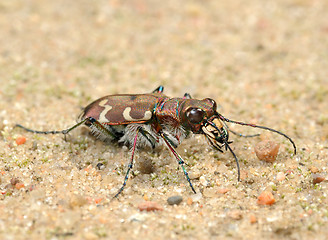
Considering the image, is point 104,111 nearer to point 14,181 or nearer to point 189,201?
point 14,181

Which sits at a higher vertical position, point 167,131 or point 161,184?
point 167,131

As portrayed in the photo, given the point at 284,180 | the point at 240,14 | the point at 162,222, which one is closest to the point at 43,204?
the point at 162,222

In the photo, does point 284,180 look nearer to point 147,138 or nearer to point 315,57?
point 147,138

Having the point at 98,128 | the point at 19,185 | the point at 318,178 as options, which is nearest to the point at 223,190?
the point at 318,178

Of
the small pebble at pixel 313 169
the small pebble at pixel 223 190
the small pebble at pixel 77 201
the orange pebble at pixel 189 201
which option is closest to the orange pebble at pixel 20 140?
the small pebble at pixel 77 201

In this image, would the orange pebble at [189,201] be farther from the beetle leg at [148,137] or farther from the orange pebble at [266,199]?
the beetle leg at [148,137]
